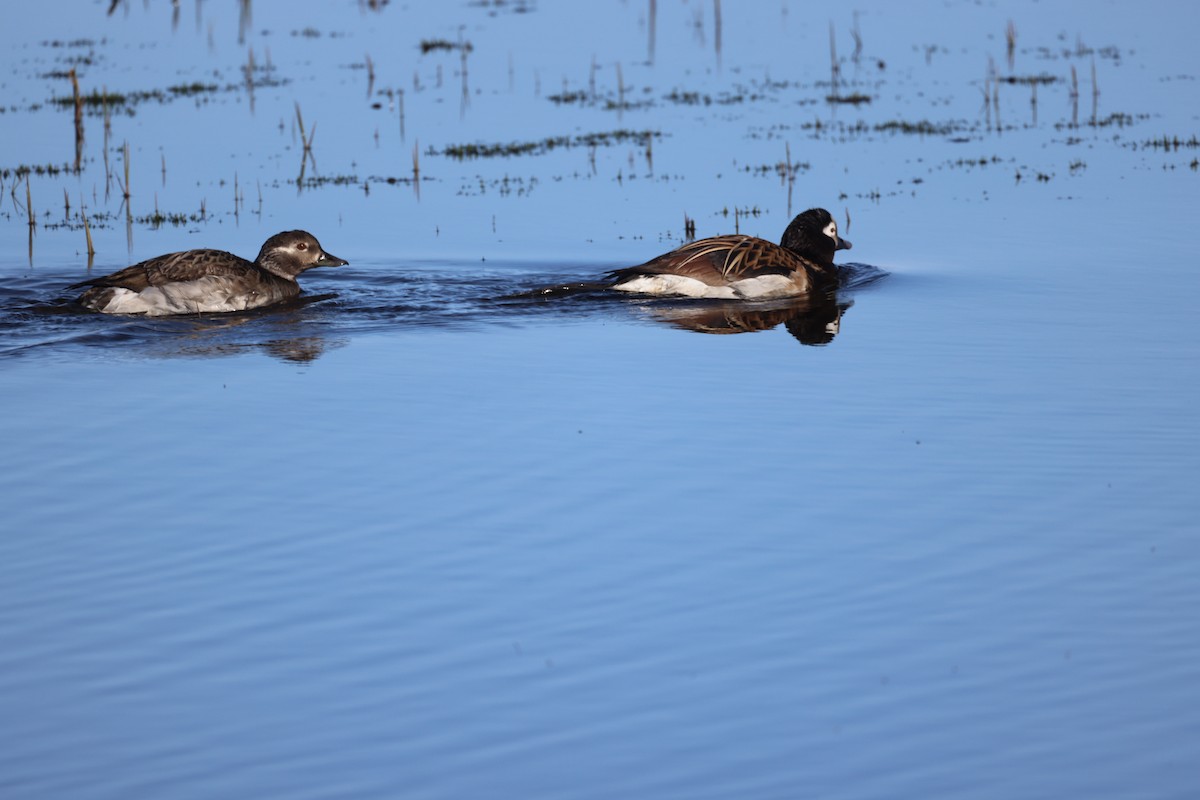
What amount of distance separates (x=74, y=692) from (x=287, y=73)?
2198cm

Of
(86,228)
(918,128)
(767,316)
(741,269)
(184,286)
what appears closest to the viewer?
(184,286)

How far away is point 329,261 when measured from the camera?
15.5m

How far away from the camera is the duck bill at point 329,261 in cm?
1542

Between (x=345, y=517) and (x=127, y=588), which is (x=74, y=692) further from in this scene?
(x=345, y=517)

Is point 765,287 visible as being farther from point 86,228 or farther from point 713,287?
point 86,228

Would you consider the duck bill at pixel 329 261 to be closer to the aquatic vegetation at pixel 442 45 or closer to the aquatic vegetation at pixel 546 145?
the aquatic vegetation at pixel 546 145

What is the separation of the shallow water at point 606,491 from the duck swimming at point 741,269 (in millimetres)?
294

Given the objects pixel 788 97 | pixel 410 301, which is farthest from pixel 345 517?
pixel 788 97

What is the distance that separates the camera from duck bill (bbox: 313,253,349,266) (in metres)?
15.4

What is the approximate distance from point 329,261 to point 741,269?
145 inches

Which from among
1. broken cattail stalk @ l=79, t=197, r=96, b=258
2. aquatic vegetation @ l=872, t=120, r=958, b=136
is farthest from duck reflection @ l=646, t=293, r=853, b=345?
aquatic vegetation @ l=872, t=120, r=958, b=136

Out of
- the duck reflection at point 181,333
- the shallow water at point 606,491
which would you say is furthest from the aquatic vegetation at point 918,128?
the duck reflection at point 181,333

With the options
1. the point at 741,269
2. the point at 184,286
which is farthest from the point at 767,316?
the point at 184,286

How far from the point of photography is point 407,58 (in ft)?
96.1
